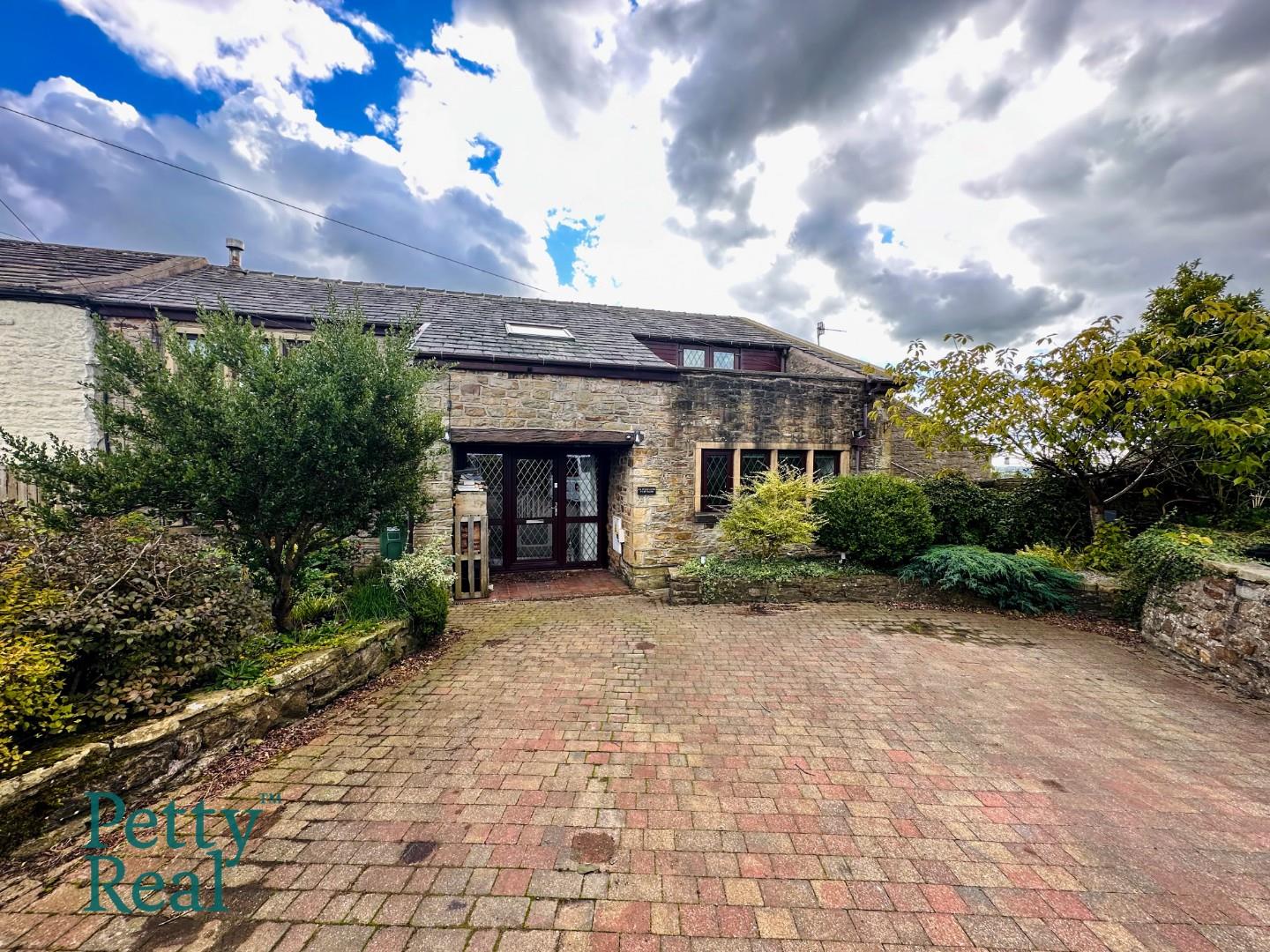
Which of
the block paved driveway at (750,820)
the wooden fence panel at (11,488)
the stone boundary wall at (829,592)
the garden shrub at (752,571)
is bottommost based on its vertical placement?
the block paved driveway at (750,820)

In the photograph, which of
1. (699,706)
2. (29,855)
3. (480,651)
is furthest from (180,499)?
(699,706)

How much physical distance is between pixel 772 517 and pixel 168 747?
686 centimetres

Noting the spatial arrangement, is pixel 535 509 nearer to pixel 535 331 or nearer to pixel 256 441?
pixel 535 331

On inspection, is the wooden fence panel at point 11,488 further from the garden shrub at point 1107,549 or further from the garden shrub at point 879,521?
the garden shrub at point 1107,549

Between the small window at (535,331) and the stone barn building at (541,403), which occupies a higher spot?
the small window at (535,331)

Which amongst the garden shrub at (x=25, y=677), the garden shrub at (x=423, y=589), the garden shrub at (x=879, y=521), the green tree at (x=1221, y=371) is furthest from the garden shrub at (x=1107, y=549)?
the garden shrub at (x=25, y=677)

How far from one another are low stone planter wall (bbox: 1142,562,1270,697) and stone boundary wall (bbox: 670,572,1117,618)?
194 cm

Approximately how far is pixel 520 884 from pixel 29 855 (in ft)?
8.38

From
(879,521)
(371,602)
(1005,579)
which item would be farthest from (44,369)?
(1005,579)

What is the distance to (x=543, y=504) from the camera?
31.1 ft

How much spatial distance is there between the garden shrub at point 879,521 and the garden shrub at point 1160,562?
2.37 meters

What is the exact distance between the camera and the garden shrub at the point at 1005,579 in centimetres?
680

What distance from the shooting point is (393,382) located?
171 inches

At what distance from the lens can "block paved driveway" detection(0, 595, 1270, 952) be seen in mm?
2076
